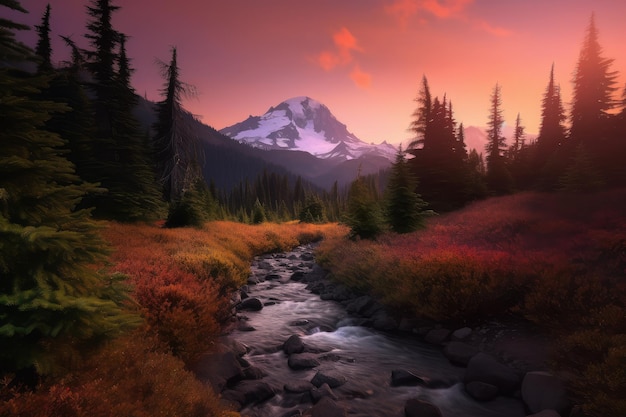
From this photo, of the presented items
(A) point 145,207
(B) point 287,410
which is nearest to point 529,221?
(B) point 287,410

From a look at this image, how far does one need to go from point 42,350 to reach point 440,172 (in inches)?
1119

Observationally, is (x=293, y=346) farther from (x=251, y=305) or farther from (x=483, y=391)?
(x=483, y=391)

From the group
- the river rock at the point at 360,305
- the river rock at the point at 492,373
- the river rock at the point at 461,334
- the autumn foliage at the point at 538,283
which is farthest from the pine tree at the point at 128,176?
the river rock at the point at 492,373

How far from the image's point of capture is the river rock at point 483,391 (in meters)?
6.48

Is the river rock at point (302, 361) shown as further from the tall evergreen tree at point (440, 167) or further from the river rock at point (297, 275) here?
the tall evergreen tree at point (440, 167)

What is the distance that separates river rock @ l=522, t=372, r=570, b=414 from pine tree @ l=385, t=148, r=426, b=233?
13105mm

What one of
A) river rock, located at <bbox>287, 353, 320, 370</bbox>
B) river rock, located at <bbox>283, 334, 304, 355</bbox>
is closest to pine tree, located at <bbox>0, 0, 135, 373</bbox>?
river rock, located at <bbox>287, 353, 320, 370</bbox>

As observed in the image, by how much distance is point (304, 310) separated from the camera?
41.5 ft

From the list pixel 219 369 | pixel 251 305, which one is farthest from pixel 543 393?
pixel 251 305

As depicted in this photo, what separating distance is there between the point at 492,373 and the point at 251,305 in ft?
28.3

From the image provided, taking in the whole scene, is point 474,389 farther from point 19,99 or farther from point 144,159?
point 144,159

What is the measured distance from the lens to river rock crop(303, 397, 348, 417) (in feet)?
18.6

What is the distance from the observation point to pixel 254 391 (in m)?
6.59

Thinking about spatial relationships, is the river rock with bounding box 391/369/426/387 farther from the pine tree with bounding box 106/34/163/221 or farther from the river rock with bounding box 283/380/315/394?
the pine tree with bounding box 106/34/163/221
